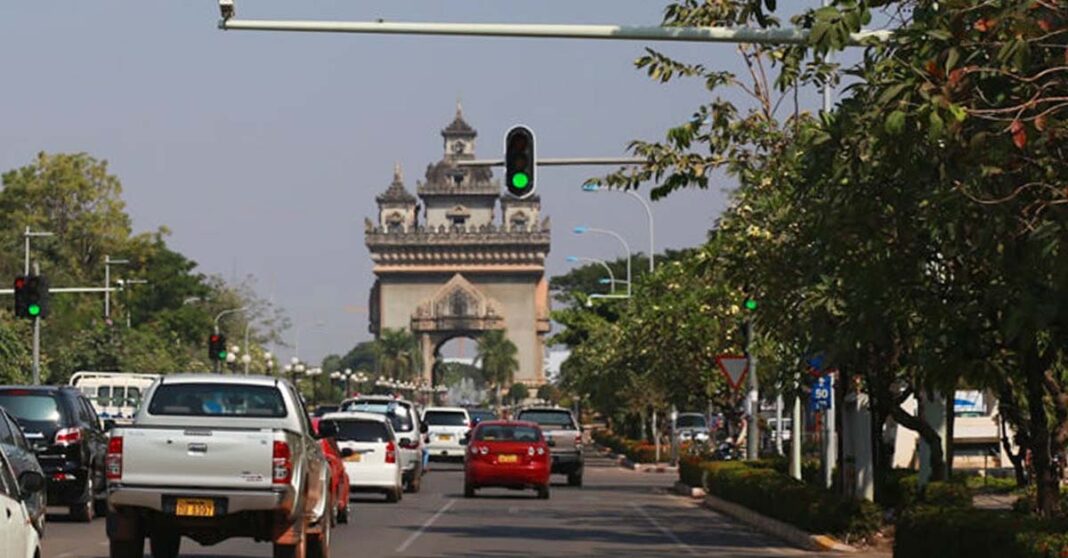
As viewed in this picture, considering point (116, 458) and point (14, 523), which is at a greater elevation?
point (116, 458)

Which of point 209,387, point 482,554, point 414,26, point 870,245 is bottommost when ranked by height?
point 482,554

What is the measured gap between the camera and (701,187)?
3050 centimetres

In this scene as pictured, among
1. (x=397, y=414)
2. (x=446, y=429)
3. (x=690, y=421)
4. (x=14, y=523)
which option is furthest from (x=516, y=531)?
(x=690, y=421)

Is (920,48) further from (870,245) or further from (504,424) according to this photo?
(504,424)

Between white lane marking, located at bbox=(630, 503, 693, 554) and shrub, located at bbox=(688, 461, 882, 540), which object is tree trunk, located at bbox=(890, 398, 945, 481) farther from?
white lane marking, located at bbox=(630, 503, 693, 554)

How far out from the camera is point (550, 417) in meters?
57.3

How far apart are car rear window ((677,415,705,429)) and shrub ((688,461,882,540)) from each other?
56.7 m

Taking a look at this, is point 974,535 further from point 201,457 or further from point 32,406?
point 32,406

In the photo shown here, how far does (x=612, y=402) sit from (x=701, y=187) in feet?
195

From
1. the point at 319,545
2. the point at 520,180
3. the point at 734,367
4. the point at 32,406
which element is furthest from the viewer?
the point at 734,367

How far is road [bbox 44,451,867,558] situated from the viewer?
2564cm

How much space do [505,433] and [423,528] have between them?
512 inches

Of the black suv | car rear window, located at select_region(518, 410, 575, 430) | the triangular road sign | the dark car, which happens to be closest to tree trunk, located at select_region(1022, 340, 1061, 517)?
the dark car

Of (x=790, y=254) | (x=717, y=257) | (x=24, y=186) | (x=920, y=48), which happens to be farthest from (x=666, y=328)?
(x=24, y=186)
